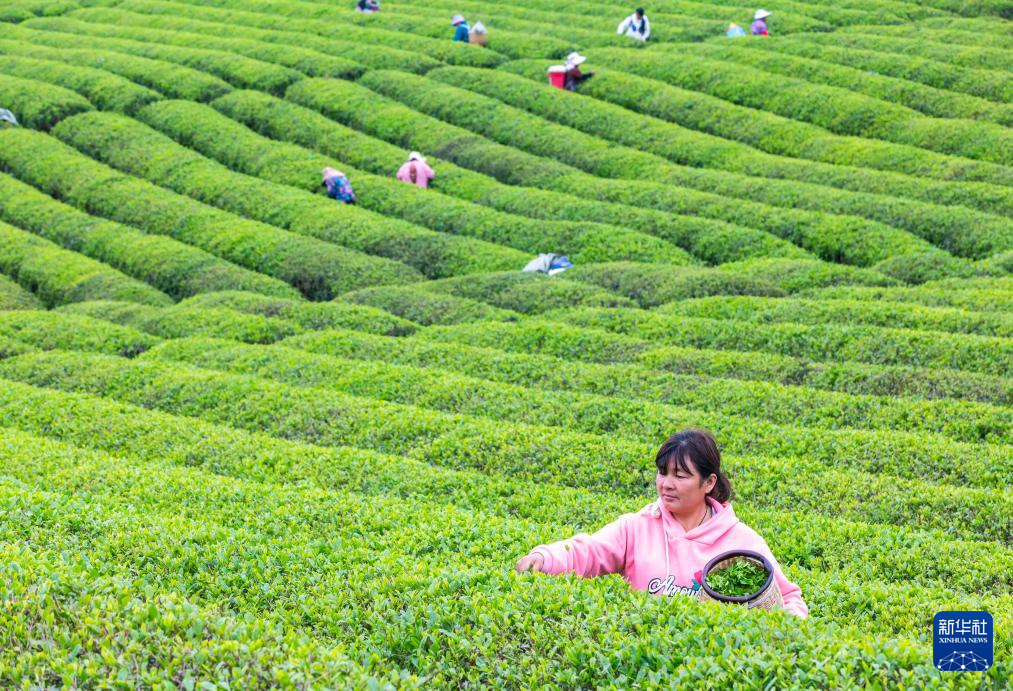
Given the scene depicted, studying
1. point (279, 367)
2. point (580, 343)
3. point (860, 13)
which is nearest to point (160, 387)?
point (279, 367)

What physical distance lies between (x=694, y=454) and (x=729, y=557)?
624 mm

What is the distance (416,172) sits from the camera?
26.8 m

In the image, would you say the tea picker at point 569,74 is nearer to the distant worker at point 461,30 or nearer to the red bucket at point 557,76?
the red bucket at point 557,76

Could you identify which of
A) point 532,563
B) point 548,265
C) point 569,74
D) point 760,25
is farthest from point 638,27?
point 532,563

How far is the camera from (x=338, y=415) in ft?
43.0

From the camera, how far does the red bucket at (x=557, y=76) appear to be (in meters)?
32.3

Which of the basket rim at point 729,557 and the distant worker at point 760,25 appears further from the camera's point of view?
the distant worker at point 760,25

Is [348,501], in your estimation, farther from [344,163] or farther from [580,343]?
[344,163]

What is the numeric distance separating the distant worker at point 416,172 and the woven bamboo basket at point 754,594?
858 inches

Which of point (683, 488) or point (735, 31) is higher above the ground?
point (683, 488)

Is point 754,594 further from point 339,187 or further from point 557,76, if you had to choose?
point 557,76

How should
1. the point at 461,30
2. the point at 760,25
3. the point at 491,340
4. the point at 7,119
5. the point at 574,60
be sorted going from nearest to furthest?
the point at 491,340, the point at 7,119, the point at 574,60, the point at 760,25, the point at 461,30

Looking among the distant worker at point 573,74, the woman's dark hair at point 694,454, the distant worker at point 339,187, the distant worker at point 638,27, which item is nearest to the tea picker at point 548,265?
the distant worker at point 339,187

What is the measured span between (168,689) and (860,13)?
38260mm
